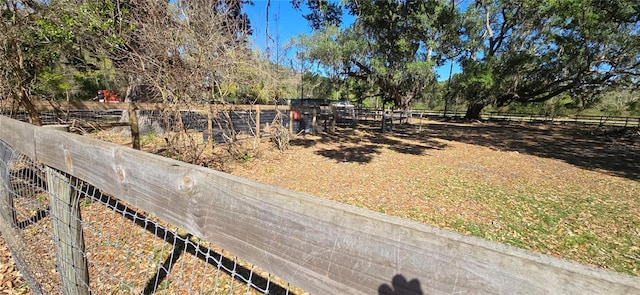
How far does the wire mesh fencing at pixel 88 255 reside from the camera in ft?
4.72

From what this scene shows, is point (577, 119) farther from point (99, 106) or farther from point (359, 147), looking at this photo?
point (99, 106)

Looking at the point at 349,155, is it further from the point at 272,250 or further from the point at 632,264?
the point at 272,250

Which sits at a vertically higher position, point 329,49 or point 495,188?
point 329,49

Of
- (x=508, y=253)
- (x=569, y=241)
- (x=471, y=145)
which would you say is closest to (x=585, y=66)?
(x=471, y=145)

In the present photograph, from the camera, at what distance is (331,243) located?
0.67m

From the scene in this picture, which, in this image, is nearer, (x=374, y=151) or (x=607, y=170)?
(x=607, y=170)

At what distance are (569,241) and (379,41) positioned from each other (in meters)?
12.1

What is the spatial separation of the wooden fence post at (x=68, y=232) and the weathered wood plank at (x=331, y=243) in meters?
0.59

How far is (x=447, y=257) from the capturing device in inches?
22.1

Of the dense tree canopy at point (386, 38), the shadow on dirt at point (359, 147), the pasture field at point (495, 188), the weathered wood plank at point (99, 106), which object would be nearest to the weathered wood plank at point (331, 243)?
the pasture field at point (495, 188)

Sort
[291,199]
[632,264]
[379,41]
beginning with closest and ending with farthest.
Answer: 1. [291,199]
2. [632,264]
3. [379,41]

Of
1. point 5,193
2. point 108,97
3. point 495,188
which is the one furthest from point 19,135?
point 108,97

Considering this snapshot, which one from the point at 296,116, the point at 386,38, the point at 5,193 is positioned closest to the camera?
the point at 5,193

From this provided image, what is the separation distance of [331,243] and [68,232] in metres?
1.51
